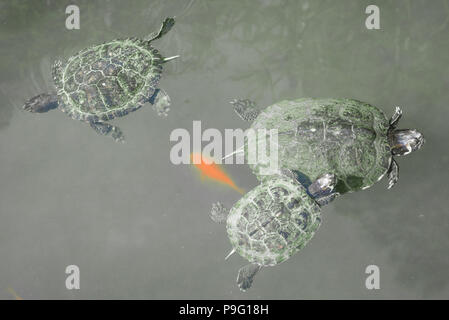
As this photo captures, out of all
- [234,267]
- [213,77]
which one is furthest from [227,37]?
[234,267]

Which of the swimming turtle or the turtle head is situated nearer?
the swimming turtle

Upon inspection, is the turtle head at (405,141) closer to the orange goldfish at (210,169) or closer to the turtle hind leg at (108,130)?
the orange goldfish at (210,169)

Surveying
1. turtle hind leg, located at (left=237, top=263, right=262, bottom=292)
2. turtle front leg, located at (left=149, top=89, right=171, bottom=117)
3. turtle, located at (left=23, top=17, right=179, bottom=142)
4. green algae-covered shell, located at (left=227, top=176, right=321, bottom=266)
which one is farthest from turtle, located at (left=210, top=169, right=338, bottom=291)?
turtle, located at (left=23, top=17, right=179, bottom=142)

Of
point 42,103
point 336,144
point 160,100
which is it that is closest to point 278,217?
point 336,144

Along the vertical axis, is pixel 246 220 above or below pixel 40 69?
below

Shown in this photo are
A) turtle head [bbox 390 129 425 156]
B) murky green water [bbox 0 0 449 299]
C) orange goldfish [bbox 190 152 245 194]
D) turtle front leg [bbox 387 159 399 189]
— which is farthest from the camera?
orange goldfish [bbox 190 152 245 194]

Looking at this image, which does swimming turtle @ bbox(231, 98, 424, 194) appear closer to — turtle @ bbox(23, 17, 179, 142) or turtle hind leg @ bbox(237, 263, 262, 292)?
turtle hind leg @ bbox(237, 263, 262, 292)

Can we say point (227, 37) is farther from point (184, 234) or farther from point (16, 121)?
point (16, 121)
